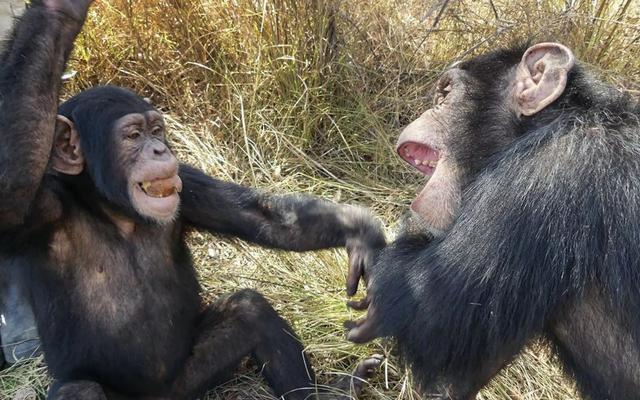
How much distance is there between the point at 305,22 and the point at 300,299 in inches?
94.8

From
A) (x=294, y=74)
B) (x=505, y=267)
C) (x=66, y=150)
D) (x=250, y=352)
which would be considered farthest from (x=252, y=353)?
(x=294, y=74)

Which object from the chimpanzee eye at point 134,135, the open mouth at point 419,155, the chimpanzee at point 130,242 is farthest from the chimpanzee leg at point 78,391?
the open mouth at point 419,155

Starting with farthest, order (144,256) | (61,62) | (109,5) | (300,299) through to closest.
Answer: (109,5), (300,299), (144,256), (61,62)

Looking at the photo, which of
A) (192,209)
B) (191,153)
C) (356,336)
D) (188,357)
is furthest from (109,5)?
(356,336)

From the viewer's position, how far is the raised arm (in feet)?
14.2

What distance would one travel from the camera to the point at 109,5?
673 cm

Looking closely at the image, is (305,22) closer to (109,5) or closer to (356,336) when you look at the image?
(109,5)

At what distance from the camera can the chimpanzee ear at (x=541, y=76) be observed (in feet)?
12.0

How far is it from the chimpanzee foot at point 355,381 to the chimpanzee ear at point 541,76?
1649mm

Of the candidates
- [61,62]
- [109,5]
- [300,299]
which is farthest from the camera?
[109,5]

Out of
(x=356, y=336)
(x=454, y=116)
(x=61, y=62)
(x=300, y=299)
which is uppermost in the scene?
(x=61, y=62)

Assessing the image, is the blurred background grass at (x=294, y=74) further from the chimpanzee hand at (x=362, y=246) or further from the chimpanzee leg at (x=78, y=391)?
the chimpanzee leg at (x=78, y=391)

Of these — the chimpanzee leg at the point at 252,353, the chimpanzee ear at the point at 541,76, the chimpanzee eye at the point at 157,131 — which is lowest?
the chimpanzee leg at the point at 252,353

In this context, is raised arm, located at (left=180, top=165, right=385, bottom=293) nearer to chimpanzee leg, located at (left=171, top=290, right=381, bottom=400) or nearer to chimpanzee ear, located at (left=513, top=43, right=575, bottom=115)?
chimpanzee leg, located at (left=171, top=290, right=381, bottom=400)
